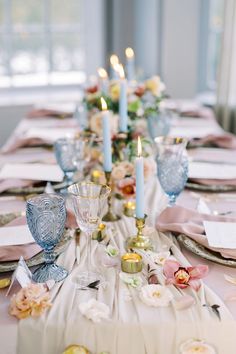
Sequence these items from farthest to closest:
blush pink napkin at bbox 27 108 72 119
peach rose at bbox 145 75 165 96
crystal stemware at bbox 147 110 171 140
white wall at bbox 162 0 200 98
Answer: white wall at bbox 162 0 200 98
blush pink napkin at bbox 27 108 72 119
peach rose at bbox 145 75 165 96
crystal stemware at bbox 147 110 171 140

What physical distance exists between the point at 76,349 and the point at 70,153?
0.80 m

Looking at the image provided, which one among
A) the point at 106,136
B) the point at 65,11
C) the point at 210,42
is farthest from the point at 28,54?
the point at 106,136

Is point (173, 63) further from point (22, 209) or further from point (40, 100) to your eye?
point (22, 209)

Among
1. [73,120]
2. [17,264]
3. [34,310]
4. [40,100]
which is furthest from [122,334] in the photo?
[40,100]

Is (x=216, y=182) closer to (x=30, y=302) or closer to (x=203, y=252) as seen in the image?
(x=203, y=252)

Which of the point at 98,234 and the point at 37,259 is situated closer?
the point at 37,259

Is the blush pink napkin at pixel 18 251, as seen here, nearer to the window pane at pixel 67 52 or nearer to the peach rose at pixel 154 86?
the peach rose at pixel 154 86

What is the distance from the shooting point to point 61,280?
1095 mm

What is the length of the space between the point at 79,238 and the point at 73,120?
1.46 metres

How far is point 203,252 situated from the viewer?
120cm

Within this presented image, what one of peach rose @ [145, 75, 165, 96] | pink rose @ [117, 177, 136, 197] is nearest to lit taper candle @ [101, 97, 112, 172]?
pink rose @ [117, 177, 136, 197]

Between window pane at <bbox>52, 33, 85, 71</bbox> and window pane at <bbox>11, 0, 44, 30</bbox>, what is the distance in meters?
0.19

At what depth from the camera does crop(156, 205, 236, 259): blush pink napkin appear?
1.26m

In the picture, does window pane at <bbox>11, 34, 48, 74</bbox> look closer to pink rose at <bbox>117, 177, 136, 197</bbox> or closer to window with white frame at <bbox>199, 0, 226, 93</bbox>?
window with white frame at <bbox>199, 0, 226, 93</bbox>
